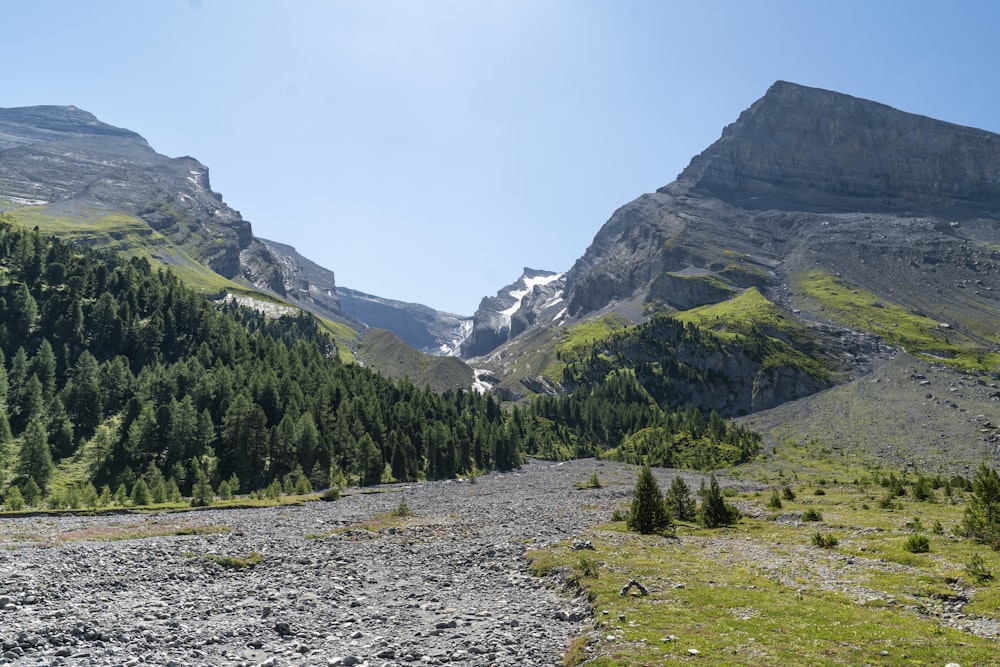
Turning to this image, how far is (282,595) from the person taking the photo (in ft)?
90.6

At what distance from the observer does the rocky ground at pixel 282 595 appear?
1964cm

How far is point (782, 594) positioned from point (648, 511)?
20820mm

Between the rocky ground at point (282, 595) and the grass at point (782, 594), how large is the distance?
248cm

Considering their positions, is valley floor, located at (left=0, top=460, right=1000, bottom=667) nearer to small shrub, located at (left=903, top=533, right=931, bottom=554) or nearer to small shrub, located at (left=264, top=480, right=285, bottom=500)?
small shrub, located at (left=903, top=533, right=931, bottom=554)

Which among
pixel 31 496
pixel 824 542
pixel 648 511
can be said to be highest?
pixel 648 511

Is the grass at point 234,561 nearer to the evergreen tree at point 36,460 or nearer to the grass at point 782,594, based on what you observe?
the grass at point 782,594

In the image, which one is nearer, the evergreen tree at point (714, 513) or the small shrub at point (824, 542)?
the small shrub at point (824, 542)

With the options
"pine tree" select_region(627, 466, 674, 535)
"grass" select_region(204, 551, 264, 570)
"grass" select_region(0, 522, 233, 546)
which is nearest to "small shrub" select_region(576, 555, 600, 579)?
"pine tree" select_region(627, 466, 674, 535)

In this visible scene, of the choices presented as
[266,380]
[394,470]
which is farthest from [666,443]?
[266,380]

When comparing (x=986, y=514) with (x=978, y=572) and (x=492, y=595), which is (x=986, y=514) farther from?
(x=492, y=595)

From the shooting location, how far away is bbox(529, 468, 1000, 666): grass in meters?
17.7

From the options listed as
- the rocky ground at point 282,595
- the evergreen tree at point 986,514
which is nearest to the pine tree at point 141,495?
the rocky ground at point 282,595

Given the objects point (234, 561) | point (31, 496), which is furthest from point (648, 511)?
point (31, 496)

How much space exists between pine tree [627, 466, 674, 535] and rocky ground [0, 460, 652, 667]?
5.70m
